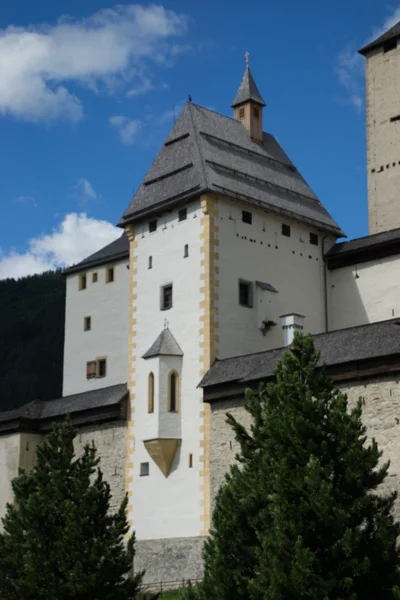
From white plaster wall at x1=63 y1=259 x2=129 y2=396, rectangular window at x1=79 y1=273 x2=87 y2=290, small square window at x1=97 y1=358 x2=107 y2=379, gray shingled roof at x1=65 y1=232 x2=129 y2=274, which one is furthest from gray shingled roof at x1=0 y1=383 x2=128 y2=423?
rectangular window at x1=79 y1=273 x2=87 y2=290

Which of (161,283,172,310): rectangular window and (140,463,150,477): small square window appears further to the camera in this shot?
(161,283,172,310): rectangular window

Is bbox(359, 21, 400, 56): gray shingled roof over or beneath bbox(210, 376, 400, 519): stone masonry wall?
over

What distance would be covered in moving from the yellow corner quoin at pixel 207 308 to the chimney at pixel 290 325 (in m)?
3.12

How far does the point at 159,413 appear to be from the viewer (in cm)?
3706

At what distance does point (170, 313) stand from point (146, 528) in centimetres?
793

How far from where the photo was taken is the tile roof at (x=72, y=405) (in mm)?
39625

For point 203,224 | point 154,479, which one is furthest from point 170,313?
point 154,479

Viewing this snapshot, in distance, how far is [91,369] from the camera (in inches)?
2005

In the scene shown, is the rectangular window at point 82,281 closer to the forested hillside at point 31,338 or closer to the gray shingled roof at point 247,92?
the gray shingled roof at point 247,92

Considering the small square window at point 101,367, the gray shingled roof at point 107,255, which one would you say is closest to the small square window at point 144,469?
the small square window at point 101,367

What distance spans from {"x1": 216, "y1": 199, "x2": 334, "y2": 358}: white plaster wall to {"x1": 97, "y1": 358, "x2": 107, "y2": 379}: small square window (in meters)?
13.3

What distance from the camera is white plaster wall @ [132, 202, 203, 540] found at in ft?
118

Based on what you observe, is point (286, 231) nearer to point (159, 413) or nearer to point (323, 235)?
point (323, 235)

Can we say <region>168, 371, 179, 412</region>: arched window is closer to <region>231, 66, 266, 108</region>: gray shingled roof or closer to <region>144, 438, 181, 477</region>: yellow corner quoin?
<region>144, 438, 181, 477</region>: yellow corner quoin
